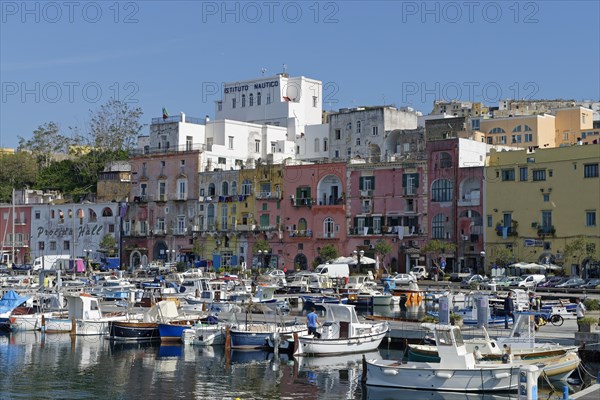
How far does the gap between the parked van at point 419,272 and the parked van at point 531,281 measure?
941 centimetres

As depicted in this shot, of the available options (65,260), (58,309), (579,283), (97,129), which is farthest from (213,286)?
(97,129)

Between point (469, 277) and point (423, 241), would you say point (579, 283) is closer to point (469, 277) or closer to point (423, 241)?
point (469, 277)

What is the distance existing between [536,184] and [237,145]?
3463 centimetres

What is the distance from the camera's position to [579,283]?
211 ft

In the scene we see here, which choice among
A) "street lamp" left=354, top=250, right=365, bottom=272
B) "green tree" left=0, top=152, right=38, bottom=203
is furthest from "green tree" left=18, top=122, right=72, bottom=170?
"street lamp" left=354, top=250, right=365, bottom=272

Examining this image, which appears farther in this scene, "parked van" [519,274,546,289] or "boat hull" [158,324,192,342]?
"parked van" [519,274,546,289]

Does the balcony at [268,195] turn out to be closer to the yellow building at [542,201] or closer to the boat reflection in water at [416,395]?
the yellow building at [542,201]

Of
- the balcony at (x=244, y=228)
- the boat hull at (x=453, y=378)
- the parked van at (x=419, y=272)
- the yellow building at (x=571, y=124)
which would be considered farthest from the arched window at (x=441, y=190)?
the boat hull at (x=453, y=378)

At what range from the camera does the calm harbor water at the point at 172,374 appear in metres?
31.8

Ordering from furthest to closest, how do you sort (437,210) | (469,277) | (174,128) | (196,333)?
(174,128), (437,210), (469,277), (196,333)

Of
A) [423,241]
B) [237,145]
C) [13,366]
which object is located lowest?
[13,366]

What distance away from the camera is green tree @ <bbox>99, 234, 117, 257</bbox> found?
94.9m

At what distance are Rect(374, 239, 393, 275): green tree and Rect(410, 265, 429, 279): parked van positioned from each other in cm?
239

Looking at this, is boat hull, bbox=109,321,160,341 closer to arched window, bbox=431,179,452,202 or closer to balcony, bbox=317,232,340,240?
arched window, bbox=431,179,452,202
